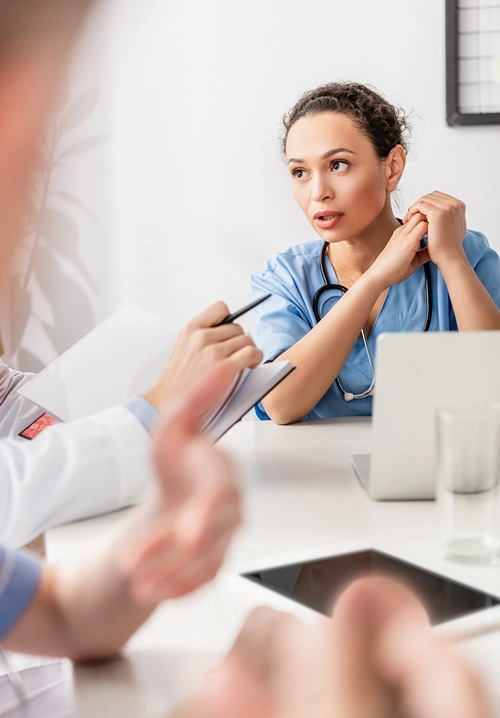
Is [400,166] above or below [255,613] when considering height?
above

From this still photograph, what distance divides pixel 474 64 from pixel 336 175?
0.90m

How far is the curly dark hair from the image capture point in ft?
4.22

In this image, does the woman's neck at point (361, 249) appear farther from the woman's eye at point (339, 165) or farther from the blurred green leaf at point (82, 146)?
the blurred green leaf at point (82, 146)

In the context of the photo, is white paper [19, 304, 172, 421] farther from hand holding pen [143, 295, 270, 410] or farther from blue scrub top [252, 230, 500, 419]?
blue scrub top [252, 230, 500, 419]

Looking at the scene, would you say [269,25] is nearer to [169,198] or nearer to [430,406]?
[169,198]

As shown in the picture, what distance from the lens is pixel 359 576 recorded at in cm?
46

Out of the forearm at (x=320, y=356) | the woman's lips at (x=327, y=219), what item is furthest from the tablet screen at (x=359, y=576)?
the woman's lips at (x=327, y=219)

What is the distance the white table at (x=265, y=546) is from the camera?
36 cm

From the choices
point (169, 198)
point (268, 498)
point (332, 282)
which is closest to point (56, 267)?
point (169, 198)

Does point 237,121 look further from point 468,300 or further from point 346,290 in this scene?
point 468,300

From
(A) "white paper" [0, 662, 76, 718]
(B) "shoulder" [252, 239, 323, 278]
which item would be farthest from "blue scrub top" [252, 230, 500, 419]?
(A) "white paper" [0, 662, 76, 718]

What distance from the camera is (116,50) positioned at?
1954 mm

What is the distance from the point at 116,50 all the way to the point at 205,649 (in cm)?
185

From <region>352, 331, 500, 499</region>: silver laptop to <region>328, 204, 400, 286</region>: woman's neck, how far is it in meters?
0.70
